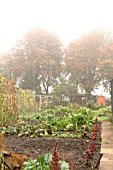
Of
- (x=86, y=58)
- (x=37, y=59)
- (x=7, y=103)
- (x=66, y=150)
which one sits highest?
(x=37, y=59)

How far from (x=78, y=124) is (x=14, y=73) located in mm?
31484

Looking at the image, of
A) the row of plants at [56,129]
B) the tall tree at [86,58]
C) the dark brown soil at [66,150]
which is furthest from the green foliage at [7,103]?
the tall tree at [86,58]

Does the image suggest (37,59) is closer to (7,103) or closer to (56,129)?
(7,103)

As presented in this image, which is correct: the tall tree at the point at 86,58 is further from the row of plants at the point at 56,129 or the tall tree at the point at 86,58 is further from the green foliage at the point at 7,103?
the row of plants at the point at 56,129

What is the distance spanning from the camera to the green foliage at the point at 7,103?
8.51 meters

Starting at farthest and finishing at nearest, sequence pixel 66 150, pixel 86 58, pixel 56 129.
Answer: pixel 86 58 → pixel 56 129 → pixel 66 150

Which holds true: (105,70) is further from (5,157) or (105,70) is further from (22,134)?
(5,157)

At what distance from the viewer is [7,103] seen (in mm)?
8961

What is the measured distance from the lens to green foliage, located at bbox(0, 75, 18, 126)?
851 cm

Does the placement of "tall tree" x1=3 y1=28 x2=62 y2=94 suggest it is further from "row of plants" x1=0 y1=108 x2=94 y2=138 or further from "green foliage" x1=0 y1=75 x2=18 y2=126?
"row of plants" x1=0 y1=108 x2=94 y2=138

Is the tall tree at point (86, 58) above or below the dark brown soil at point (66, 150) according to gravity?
above

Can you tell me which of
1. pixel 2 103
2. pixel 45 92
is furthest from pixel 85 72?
pixel 2 103

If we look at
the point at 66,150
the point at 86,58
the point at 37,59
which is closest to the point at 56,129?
the point at 66,150

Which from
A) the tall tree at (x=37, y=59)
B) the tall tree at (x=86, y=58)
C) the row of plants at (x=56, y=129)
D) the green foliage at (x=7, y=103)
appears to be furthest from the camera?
the tall tree at (x=37, y=59)
